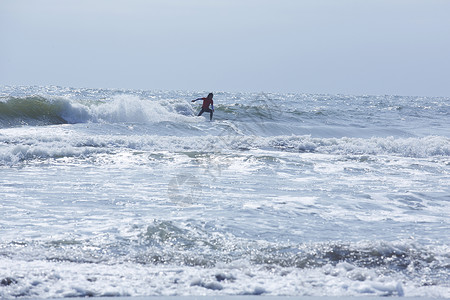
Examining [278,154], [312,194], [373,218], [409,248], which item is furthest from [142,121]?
[409,248]

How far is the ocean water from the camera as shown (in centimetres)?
474

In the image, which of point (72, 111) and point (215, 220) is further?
point (72, 111)

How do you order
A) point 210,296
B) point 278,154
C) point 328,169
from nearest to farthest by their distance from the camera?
point 210,296 < point 328,169 < point 278,154

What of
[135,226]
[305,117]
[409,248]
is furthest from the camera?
[305,117]

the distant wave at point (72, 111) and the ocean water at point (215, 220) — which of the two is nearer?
the ocean water at point (215, 220)

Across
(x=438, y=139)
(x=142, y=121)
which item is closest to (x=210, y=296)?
(x=438, y=139)

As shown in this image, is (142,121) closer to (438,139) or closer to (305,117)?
(305,117)

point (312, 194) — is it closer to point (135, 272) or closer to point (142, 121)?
point (135, 272)

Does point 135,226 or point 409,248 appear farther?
point 135,226

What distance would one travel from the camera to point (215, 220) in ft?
22.9

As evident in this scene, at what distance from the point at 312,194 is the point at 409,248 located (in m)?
3.28

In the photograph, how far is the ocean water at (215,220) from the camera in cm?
474

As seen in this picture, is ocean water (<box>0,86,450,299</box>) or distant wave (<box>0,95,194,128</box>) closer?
ocean water (<box>0,86,450,299</box>)

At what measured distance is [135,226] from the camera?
6.54 meters
